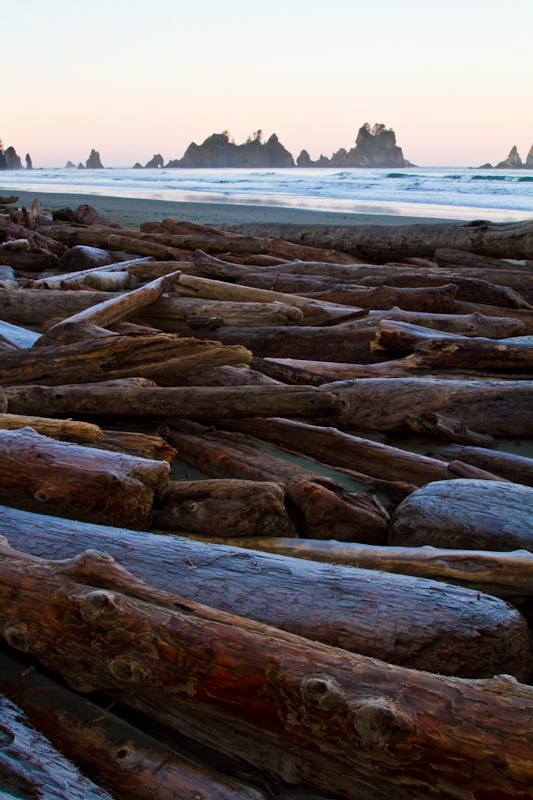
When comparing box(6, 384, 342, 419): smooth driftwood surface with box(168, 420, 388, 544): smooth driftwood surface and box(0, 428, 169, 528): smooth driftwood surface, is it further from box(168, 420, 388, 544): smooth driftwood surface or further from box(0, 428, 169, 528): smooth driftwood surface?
box(0, 428, 169, 528): smooth driftwood surface

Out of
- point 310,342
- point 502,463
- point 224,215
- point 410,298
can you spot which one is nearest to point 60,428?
point 502,463

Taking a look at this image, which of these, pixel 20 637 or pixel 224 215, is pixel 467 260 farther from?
pixel 224 215

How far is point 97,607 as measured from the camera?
1.46 m

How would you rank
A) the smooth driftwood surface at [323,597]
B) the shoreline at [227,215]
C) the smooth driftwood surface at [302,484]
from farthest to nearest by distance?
the shoreline at [227,215] → the smooth driftwood surface at [302,484] → the smooth driftwood surface at [323,597]

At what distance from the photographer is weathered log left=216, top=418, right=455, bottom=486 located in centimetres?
293

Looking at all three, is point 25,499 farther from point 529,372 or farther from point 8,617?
point 529,372

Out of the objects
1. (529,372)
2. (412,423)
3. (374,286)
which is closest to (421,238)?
(374,286)

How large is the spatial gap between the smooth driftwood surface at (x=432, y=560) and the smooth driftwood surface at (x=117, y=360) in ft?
4.84

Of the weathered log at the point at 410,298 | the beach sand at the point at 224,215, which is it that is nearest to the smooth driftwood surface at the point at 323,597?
the weathered log at the point at 410,298

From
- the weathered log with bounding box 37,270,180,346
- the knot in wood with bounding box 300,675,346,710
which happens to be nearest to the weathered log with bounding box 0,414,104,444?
the weathered log with bounding box 37,270,180,346

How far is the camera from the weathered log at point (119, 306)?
445 cm

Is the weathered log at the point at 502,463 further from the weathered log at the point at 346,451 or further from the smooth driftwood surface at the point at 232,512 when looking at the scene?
the smooth driftwood surface at the point at 232,512

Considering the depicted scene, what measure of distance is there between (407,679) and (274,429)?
76.0 inches

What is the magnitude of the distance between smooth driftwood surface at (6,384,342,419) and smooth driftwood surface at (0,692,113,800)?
1.80 metres
